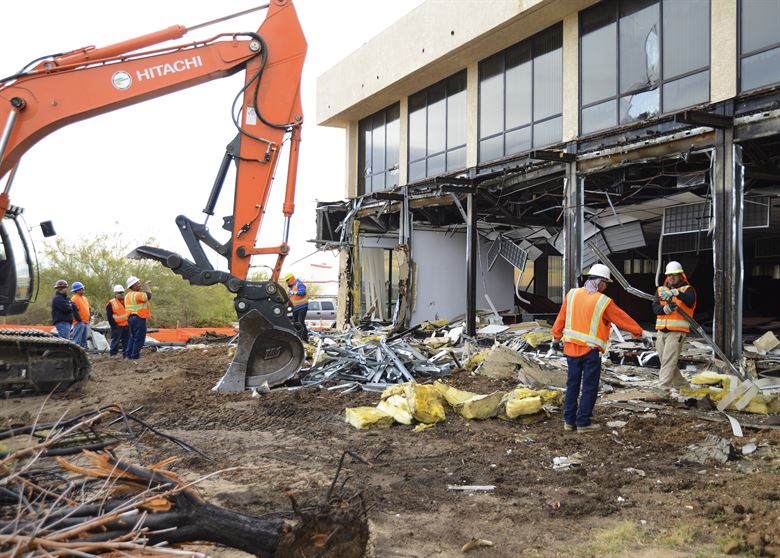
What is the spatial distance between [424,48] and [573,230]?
728 centimetres

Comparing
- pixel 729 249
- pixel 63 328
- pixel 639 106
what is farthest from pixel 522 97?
pixel 63 328

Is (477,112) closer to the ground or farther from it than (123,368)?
farther from it

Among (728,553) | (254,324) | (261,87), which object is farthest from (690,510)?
(261,87)

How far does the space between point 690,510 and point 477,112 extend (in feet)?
43.9

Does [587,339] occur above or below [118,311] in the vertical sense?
above

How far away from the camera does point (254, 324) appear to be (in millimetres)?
8664

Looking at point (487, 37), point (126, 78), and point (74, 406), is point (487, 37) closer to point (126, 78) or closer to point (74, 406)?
point (126, 78)

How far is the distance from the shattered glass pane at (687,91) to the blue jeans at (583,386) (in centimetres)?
649

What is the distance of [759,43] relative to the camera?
10.0 metres

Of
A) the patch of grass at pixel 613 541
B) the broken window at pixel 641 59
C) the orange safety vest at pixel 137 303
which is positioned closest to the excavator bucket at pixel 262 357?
the orange safety vest at pixel 137 303

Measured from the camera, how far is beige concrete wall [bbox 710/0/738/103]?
33.8 ft

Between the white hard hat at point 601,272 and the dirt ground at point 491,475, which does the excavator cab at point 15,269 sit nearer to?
the dirt ground at point 491,475

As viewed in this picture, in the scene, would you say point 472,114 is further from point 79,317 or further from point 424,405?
point 424,405

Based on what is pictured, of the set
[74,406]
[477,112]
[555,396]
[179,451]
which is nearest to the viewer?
[179,451]
